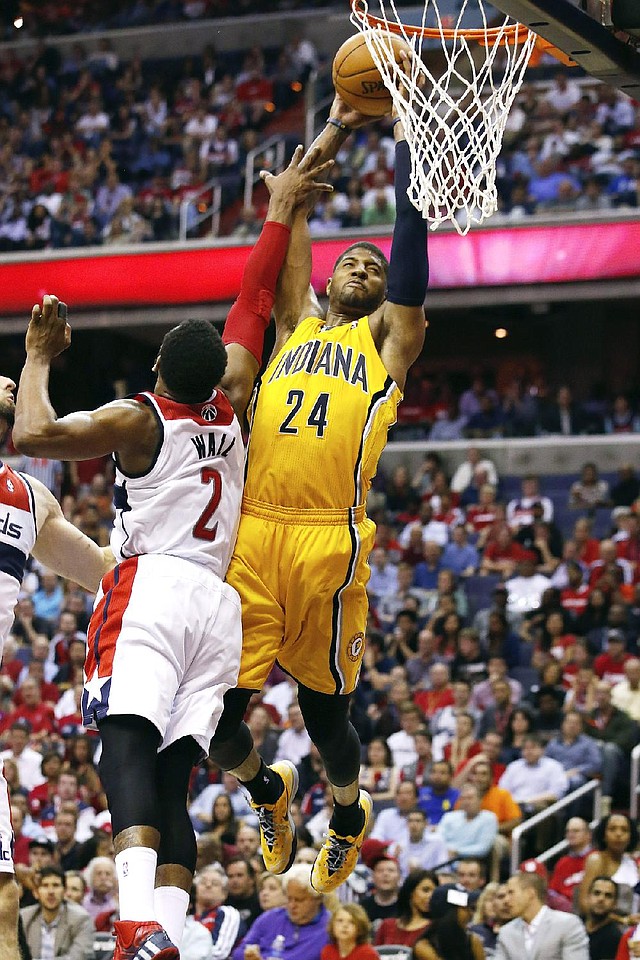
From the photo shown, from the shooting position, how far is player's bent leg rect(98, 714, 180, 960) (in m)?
4.34

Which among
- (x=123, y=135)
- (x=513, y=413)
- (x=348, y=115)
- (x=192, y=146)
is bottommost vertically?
(x=513, y=413)

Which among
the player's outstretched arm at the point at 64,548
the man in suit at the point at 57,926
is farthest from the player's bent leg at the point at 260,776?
the man in suit at the point at 57,926

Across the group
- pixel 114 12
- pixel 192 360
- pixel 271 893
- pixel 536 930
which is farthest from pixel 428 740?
pixel 114 12

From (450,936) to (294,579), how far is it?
3549 mm

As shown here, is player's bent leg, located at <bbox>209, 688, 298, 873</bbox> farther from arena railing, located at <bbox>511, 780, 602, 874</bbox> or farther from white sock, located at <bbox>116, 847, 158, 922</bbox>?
arena railing, located at <bbox>511, 780, 602, 874</bbox>

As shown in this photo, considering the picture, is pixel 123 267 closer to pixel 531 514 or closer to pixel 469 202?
pixel 531 514

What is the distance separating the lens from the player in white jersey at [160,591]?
Answer: 4.71 m

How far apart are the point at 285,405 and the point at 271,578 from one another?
0.65 meters

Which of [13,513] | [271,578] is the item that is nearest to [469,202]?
[271,578]

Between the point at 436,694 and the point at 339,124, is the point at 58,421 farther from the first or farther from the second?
the point at 436,694

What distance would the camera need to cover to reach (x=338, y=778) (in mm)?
6281

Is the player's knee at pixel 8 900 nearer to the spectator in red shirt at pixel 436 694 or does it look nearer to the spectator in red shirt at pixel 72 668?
the spectator in red shirt at pixel 436 694

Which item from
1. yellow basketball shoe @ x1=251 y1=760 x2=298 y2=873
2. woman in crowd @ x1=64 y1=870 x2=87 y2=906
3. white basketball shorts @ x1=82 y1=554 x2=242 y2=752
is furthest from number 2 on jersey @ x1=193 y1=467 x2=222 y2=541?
woman in crowd @ x1=64 y1=870 x2=87 y2=906

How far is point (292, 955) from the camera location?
29.3 ft
